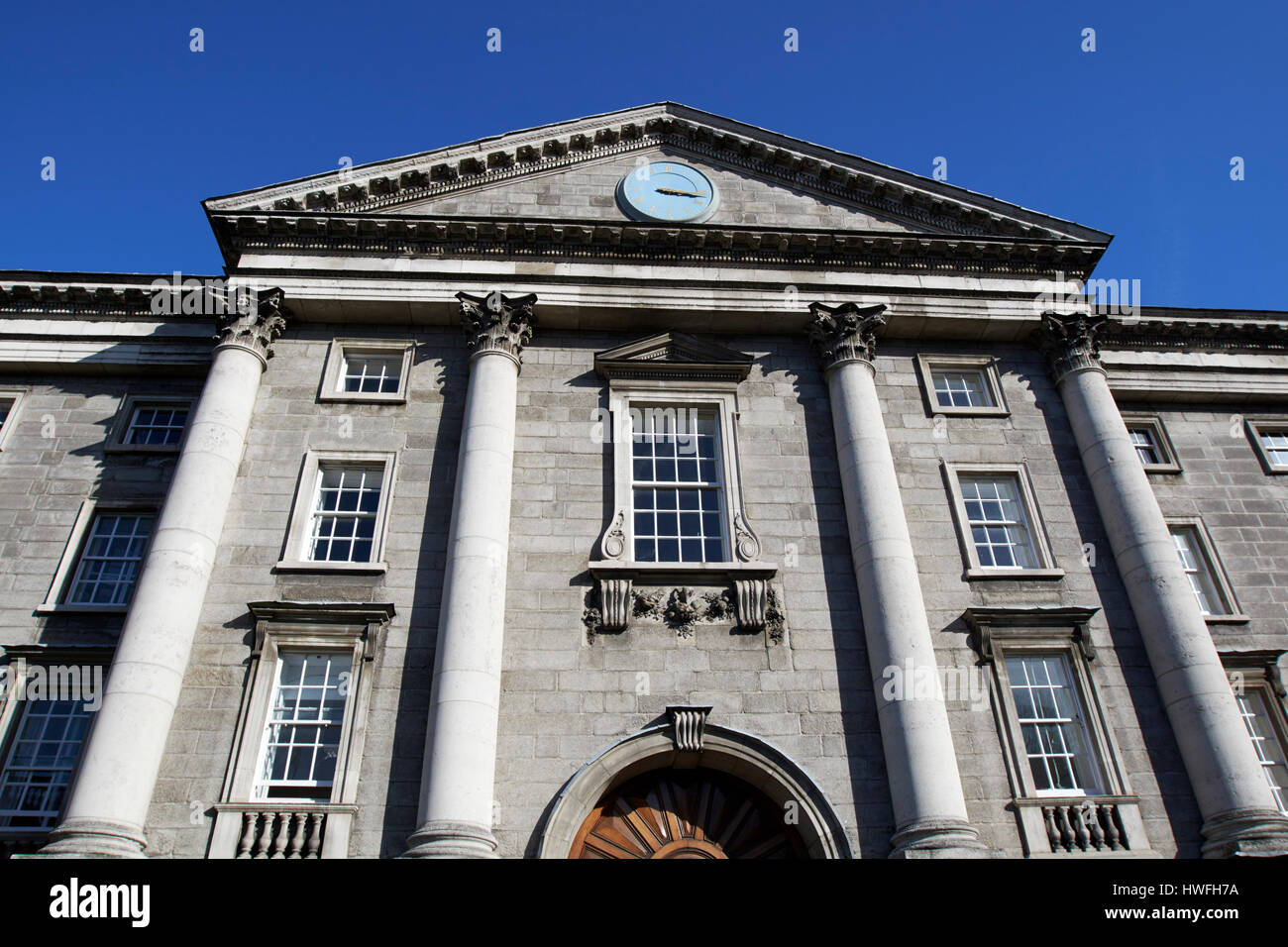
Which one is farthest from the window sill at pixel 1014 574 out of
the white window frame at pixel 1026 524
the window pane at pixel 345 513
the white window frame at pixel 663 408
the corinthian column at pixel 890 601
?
the window pane at pixel 345 513

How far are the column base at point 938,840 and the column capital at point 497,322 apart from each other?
11103 millimetres

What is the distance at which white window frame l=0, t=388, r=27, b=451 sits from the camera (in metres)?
18.7

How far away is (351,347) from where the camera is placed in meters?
18.8

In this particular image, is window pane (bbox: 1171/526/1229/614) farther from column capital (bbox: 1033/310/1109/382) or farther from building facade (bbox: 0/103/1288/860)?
column capital (bbox: 1033/310/1109/382)

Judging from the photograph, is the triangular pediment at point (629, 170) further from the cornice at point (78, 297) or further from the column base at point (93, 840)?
the column base at point (93, 840)

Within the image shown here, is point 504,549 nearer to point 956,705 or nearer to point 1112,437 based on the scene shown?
point 956,705

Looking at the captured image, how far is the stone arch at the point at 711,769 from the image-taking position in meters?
13.4

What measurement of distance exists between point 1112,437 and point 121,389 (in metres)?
20.8

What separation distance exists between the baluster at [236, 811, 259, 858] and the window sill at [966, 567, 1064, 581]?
40.5 feet

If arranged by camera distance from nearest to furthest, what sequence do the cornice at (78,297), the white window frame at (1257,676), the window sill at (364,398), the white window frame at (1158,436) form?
the white window frame at (1257,676) → the window sill at (364,398) → the white window frame at (1158,436) → the cornice at (78,297)

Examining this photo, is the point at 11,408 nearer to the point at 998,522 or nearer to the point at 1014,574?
the point at 998,522

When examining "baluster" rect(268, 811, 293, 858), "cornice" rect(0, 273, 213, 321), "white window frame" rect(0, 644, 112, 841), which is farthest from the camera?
"cornice" rect(0, 273, 213, 321)

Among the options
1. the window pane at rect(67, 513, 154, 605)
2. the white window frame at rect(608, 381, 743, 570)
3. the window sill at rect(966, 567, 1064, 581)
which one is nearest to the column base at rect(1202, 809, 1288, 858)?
the window sill at rect(966, 567, 1064, 581)

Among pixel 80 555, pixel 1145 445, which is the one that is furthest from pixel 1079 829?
pixel 80 555
